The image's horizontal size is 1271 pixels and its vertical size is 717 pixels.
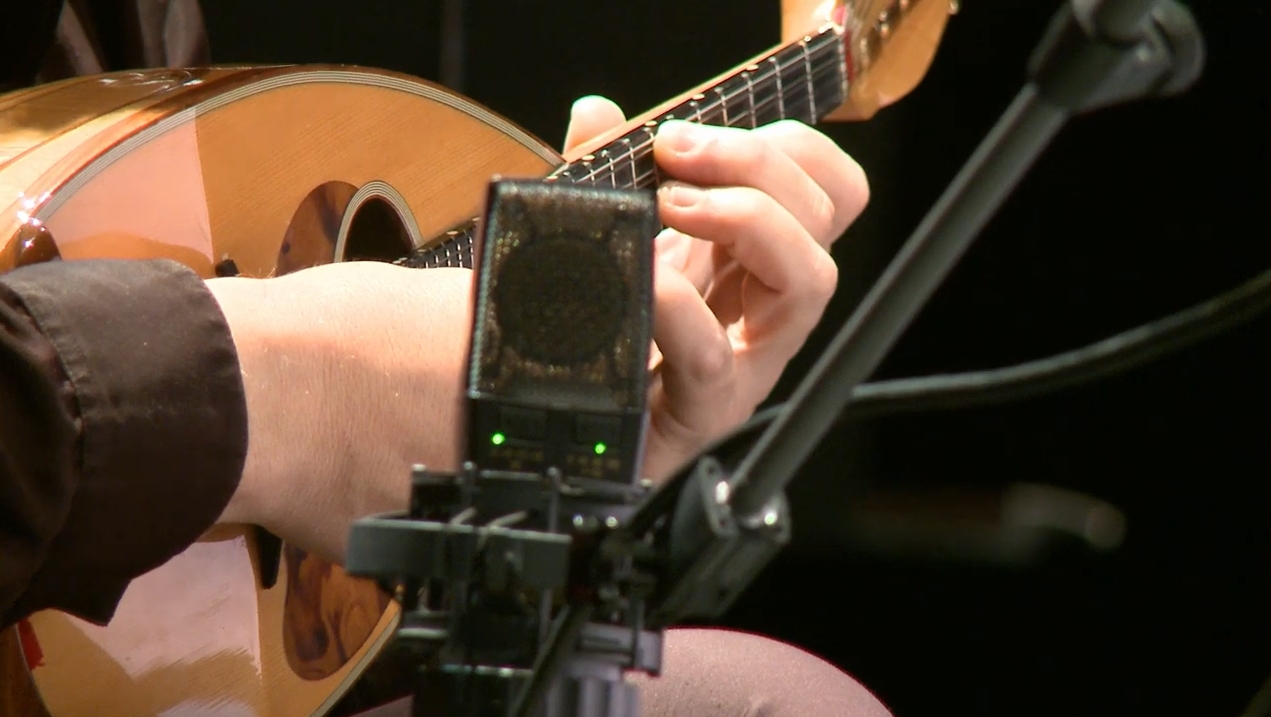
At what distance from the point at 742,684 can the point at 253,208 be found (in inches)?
19.3

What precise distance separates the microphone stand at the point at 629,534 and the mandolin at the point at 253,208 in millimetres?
446

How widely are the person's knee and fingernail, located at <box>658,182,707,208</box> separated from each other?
0.32m

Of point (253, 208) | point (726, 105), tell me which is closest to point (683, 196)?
point (726, 105)

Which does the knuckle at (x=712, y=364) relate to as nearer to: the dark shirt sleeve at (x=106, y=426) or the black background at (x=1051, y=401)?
the dark shirt sleeve at (x=106, y=426)

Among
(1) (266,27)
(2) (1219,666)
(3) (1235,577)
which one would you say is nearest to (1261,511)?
(3) (1235,577)

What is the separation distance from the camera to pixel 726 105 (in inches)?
43.1

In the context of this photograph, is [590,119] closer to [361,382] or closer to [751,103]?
[751,103]

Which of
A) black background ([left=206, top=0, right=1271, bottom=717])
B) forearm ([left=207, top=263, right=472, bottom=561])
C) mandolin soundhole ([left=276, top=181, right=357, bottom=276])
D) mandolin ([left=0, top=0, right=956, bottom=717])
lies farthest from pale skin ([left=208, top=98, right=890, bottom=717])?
black background ([left=206, top=0, right=1271, bottom=717])

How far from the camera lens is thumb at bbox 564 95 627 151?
1.13m

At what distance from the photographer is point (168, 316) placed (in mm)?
617

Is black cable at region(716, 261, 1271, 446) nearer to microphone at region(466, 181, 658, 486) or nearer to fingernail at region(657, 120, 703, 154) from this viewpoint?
microphone at region(466, 181, 658, 486)

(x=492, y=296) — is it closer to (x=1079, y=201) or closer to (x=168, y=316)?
(x=168, y=316)

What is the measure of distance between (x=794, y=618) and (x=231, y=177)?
1037 millimetres

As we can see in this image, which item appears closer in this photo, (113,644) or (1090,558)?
(113,644)
